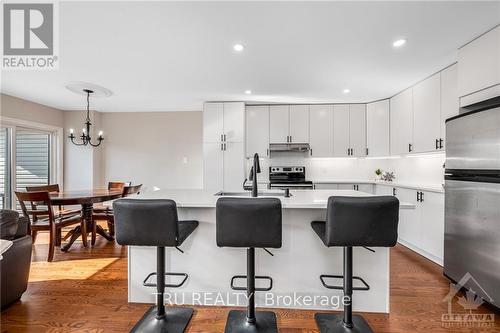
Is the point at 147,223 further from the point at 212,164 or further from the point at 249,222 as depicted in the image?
the point at 212,164

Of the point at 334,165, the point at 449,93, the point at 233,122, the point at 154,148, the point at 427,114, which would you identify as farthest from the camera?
the point at 154,148

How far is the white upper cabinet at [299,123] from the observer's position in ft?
15.0

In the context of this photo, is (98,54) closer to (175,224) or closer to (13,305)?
(175,224)

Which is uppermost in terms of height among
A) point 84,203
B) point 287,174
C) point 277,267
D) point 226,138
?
point 226,138

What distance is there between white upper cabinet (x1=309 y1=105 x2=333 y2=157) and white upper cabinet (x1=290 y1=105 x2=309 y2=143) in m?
0.08

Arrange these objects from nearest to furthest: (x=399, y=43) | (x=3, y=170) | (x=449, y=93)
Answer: (x=399, y=43)
(x=449, y=93)
(x=3, y=170)

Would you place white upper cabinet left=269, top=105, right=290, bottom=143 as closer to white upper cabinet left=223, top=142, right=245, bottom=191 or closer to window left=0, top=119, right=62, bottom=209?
white upper cabinet left=223, top=142, right=245, bottom=191

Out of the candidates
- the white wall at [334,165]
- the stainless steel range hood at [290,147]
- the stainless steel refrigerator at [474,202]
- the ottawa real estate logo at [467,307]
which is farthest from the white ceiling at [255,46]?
the ottawa real estate logo at [467,307]

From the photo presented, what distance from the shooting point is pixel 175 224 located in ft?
5.17

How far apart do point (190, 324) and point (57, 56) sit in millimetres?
2959

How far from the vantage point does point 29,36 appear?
220cm

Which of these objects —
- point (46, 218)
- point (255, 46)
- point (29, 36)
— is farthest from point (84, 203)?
point (255, 46)

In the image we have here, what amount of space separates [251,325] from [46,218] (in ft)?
10.9

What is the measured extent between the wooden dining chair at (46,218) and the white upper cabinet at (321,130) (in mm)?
3965
